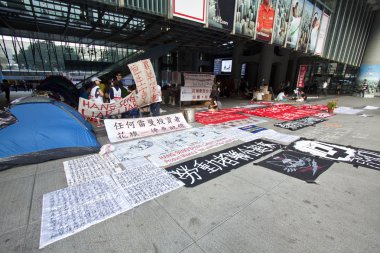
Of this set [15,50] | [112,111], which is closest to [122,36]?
[112,111]

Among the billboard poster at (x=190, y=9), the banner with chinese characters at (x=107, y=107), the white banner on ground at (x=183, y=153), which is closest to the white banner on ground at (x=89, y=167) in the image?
the white banner on ground at (x=183, y=153)

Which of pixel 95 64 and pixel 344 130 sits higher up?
pixel 95 64

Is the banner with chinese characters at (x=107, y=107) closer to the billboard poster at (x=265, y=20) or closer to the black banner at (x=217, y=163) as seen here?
the black banner at (x=217, y=163)

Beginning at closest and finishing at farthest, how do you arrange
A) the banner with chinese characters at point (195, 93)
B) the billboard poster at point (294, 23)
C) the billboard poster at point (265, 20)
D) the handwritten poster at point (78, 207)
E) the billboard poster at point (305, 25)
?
the handwritten poster at point (78, 207)
the billboard poster at point (265, 20)
the banner with chinese characters at point (195, 93)
the billboard poster at point (294, 23)
the billboard poster at point (305, 25)

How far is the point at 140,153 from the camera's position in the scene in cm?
383

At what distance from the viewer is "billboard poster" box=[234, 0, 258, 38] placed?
8.71 metres

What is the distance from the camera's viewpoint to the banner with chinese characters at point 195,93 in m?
9.98

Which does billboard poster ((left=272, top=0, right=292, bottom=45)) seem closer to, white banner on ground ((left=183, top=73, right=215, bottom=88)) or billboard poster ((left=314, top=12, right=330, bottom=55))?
white banner on ground ((left=183, top=73, right=215, bottom=88))

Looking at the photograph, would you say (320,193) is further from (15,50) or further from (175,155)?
(15,50)

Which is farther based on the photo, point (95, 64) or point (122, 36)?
point (95, 64)

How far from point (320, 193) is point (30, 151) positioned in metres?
4.92

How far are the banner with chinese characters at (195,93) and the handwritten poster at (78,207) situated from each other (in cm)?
776

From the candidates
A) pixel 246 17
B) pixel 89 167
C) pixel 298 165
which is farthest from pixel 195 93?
pixel 89 167

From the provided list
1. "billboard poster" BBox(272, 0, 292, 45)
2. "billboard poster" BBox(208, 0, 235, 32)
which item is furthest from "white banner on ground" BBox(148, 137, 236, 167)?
"billboard poster" BBox(272, 0, 292, 45)
